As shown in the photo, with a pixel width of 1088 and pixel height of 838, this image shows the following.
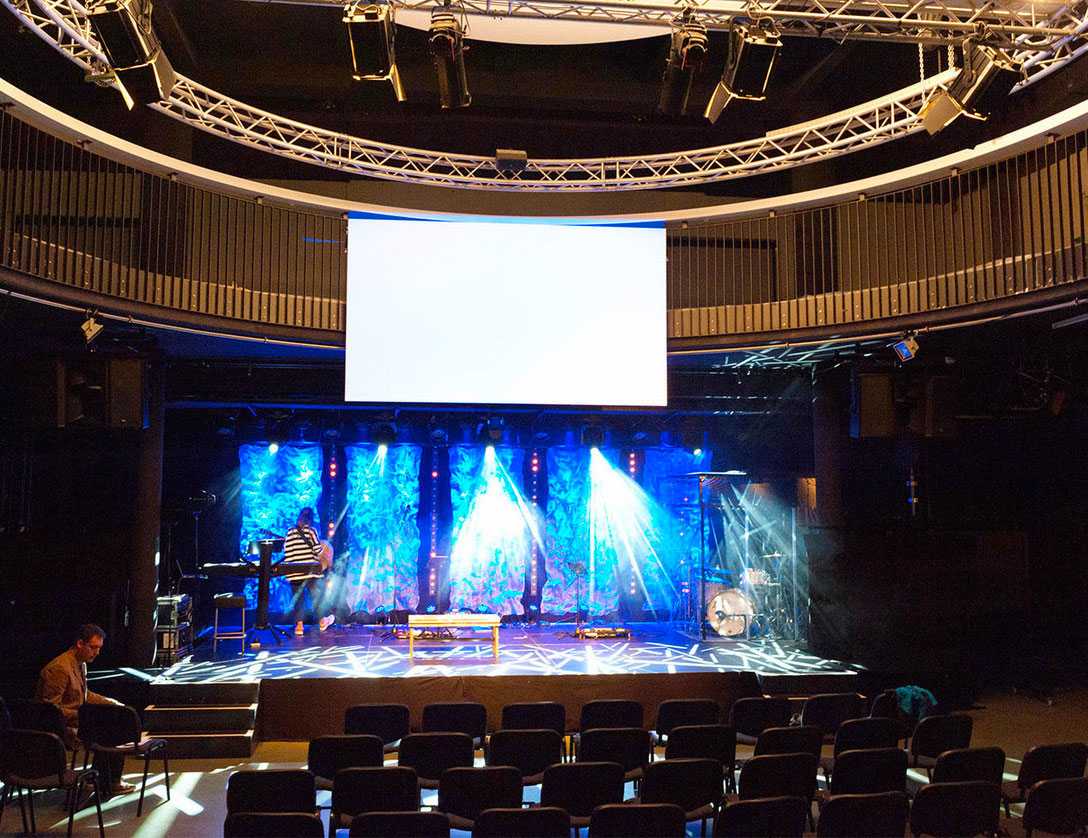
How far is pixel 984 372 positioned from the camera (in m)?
10.8

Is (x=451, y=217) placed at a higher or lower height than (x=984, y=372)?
higher

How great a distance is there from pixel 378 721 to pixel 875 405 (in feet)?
20.1

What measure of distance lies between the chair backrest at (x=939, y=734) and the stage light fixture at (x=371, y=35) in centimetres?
631

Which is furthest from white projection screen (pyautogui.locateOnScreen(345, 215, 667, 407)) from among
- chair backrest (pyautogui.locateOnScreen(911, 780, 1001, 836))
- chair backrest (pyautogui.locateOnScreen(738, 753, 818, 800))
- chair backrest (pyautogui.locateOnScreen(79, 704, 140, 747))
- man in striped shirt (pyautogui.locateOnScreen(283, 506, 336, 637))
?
chair backrest (pyautogui.locateOnScreen(911, 780, 1001, 836))

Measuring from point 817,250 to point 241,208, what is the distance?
7.28 metres

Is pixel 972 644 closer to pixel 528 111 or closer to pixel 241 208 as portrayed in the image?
pixel 528 111

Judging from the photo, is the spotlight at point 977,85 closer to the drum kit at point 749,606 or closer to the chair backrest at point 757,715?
the chair backrest at point 757,715

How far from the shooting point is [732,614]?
11898 mm

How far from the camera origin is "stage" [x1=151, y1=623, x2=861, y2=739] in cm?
911

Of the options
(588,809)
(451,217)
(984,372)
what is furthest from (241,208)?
(984,372)

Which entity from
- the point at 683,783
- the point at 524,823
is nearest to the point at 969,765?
the point at 683,783

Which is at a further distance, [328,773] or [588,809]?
[328,773]

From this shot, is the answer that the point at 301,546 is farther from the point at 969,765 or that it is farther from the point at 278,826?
the point at 969,765

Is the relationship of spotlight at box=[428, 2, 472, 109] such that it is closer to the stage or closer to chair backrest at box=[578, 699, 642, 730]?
chair backrest at box=[578, 699, 642, 730]
